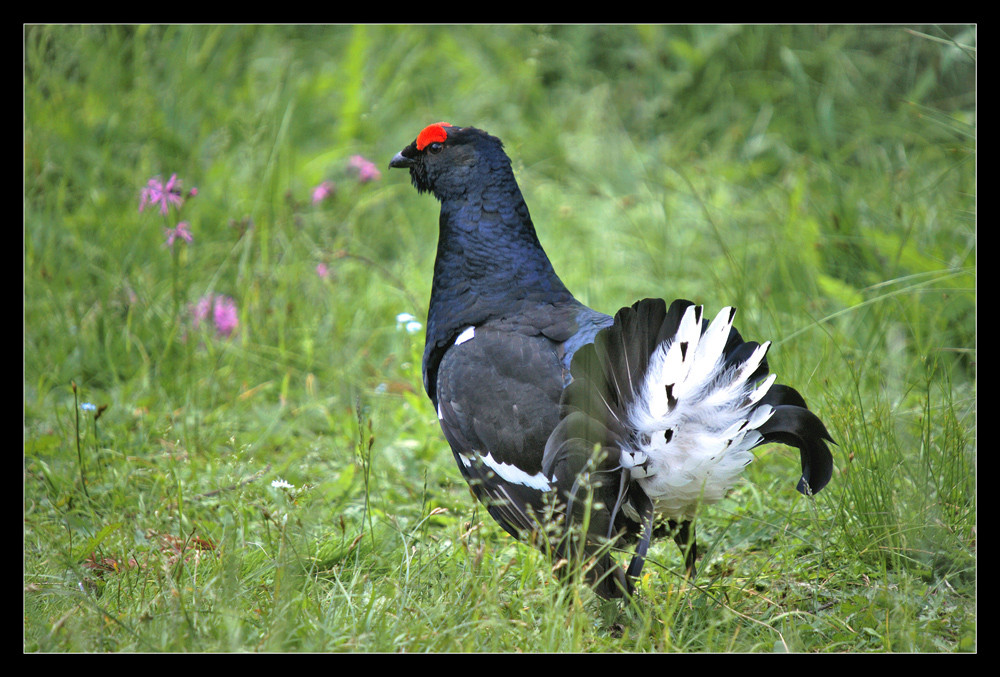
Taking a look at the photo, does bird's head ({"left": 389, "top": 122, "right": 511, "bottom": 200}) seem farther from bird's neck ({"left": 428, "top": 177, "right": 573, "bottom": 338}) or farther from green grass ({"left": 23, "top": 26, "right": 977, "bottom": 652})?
green grass ({"left": 23, "top": 26, "right": 977, "bottom": 652})

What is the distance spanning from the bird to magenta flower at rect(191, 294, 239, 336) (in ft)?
5.43

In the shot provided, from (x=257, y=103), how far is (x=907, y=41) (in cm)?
407

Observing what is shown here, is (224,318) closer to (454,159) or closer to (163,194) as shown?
(163,194)

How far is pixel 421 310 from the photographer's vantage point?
4.28 metres

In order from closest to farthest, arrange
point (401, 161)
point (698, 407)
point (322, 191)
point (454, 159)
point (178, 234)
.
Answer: point (698, 407) < point (454, 159) < point (401, 161) < point (178, 234) < point (322, 191)

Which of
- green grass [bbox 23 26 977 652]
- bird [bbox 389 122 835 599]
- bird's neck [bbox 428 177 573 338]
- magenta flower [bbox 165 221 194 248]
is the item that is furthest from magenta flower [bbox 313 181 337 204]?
bird [bbox 389 122 835 599]

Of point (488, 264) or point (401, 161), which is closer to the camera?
point (488, 264)

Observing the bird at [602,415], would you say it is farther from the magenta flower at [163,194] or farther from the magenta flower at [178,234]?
the magenta flower at [163,194]

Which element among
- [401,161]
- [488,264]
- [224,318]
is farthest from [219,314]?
[488,264]

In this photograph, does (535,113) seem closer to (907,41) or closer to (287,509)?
(907,41)

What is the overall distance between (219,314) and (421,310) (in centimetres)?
101

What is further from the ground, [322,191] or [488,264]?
[322,191]

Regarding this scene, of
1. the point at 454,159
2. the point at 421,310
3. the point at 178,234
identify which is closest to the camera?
the point at 454,159

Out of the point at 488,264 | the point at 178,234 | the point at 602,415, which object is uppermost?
the point at 178,234
